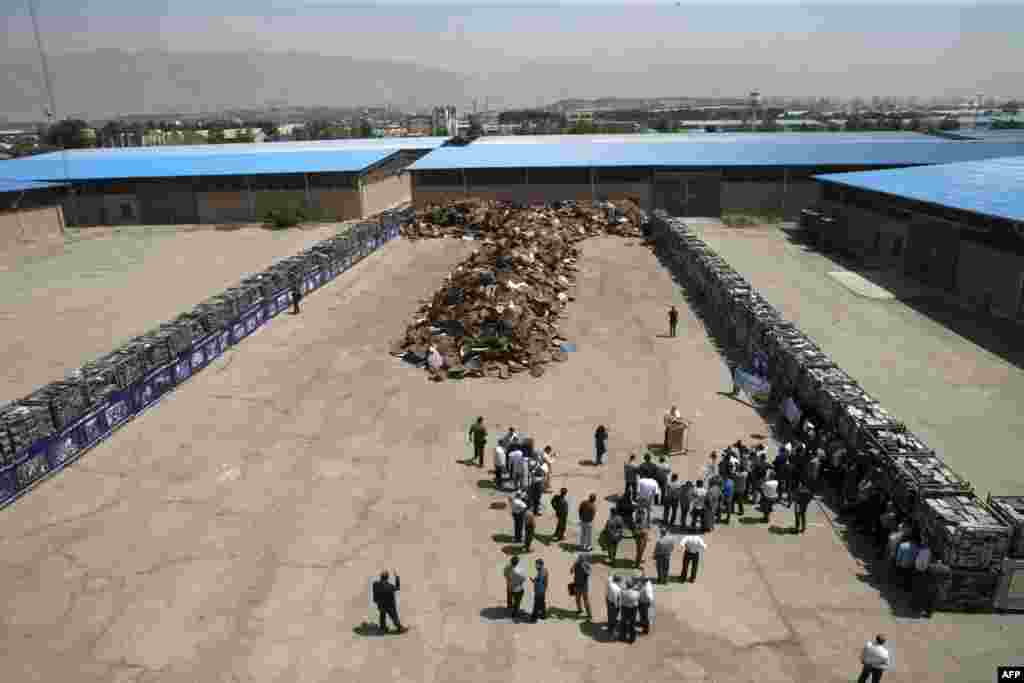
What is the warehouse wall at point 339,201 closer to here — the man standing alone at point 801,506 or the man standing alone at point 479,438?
the man standing alone at point 479,438

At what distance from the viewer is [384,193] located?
5800 cm

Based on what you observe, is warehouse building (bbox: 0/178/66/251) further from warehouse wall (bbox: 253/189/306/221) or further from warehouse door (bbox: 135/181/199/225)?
warehouse wall (bbox: 253/189/306/221)

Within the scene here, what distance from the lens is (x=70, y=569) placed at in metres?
13.0

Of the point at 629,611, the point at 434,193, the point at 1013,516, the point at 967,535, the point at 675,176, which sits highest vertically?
the point at 675,176

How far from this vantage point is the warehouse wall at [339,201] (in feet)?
169

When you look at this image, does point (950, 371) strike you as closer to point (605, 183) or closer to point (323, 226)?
point (605, 183)

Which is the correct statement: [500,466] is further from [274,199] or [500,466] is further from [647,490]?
[274,199]

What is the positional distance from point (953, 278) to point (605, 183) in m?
26.6

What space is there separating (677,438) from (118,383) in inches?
622

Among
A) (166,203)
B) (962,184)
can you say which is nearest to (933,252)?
(962,184)

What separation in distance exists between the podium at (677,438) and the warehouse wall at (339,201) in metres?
40.4

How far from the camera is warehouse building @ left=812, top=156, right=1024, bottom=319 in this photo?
26.6 m

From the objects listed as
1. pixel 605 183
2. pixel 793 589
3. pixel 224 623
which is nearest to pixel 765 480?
pixel 793 589

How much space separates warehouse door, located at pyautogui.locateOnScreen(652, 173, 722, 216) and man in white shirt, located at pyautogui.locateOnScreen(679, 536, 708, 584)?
1661 inches
